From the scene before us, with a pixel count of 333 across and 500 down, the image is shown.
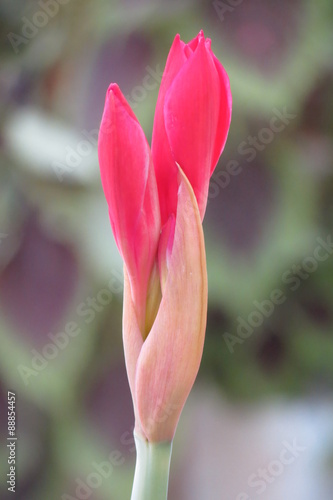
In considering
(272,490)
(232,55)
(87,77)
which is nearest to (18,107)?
(87,77)

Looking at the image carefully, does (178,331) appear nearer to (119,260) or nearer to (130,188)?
(130,188)

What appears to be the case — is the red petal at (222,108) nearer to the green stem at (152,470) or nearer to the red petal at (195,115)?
the red petal at (195,115)

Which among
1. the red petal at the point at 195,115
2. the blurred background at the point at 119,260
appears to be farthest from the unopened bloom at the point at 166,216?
the blurred background at the point at 119,260

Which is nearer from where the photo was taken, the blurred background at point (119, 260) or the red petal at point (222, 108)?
the red petal at point (222, 108)

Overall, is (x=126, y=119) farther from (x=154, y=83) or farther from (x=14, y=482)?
(x=14, y=482)

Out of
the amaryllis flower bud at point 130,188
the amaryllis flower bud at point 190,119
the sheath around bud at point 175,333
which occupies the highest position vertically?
the amaryllis flower bud at point 190,119

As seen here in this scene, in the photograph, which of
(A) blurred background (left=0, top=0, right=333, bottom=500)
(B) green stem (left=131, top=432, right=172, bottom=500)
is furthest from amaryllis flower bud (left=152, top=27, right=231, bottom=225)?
(A) blurred background (left=0, top=0, right=333, bottom=500)

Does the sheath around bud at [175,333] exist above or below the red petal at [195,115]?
below

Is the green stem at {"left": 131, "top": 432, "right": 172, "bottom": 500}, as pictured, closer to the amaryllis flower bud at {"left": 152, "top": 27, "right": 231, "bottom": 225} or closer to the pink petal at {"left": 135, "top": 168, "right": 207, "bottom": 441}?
the pink petal at {"left": 135, "top": 168, "right": 207, "bottom": 441}
